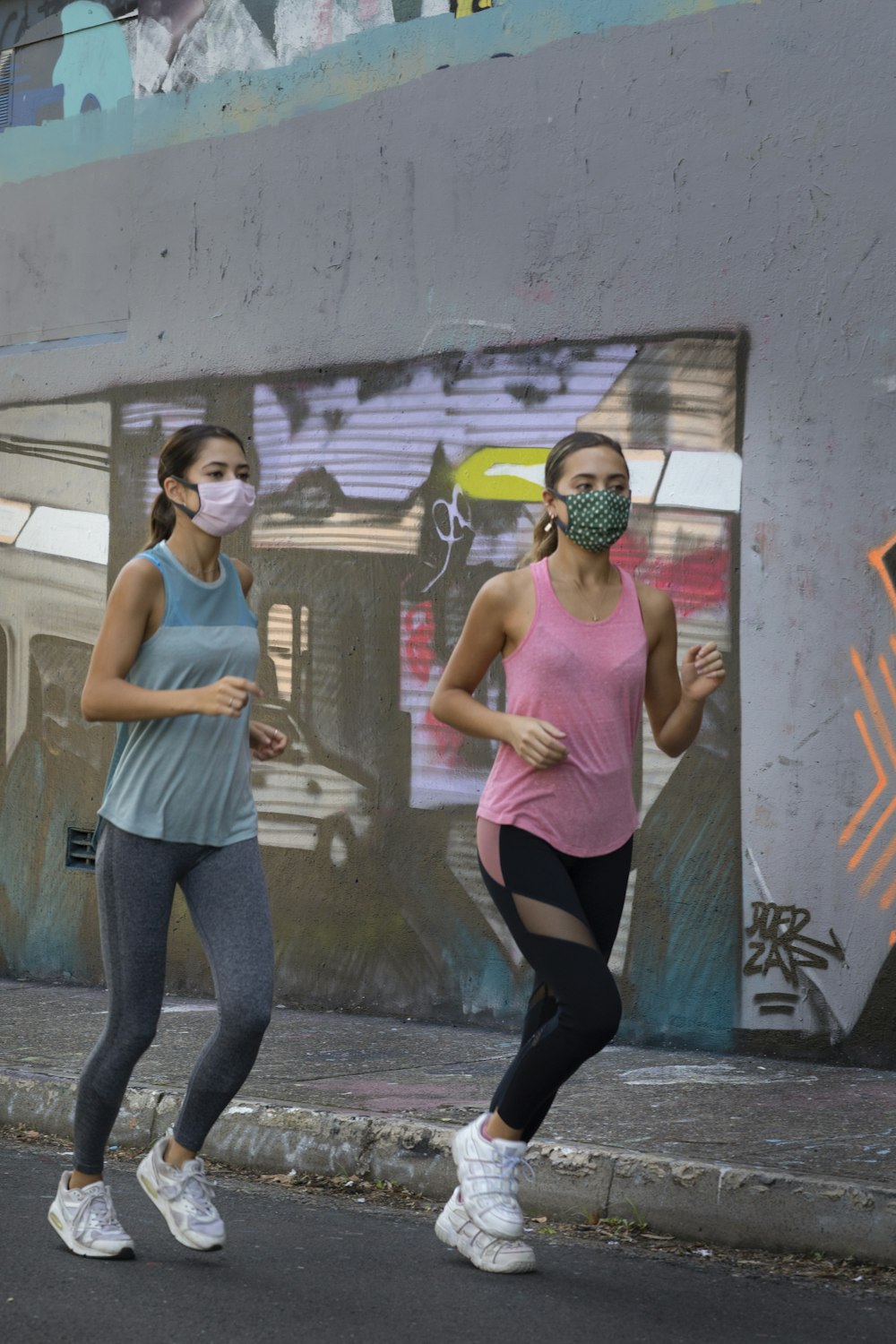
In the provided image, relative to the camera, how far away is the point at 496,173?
7.38m

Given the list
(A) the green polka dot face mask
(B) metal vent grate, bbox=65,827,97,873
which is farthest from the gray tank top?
(B) metal vent grate, bbox=65,827,97,873

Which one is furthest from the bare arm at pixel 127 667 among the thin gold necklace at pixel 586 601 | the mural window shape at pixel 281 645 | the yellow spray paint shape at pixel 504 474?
the mural window shape at pixel 281 645

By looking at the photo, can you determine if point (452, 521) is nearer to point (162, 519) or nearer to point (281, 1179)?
point (281, 1179)

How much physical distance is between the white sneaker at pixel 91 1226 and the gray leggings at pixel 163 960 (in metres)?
0.10

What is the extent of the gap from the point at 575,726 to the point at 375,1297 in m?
1.37

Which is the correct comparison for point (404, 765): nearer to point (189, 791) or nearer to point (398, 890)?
point (398, 890)

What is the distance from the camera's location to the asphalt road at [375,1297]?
12.3ft

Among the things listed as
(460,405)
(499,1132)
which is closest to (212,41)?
(460,405)

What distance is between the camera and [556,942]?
4.02 meters

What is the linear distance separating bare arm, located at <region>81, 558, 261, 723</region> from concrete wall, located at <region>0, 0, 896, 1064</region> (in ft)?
10.0

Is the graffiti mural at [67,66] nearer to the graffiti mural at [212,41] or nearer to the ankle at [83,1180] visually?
the graffiti mural at [212,41]

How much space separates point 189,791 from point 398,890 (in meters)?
3.60

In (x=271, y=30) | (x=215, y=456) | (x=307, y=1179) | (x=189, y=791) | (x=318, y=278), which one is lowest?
(x=307, y=1179)

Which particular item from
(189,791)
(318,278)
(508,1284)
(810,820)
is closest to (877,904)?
(810,820)
